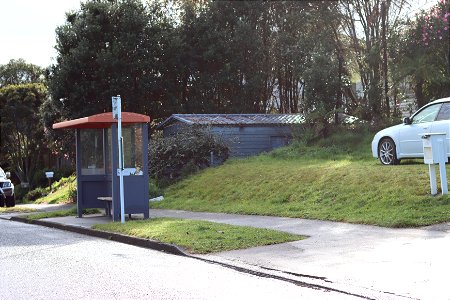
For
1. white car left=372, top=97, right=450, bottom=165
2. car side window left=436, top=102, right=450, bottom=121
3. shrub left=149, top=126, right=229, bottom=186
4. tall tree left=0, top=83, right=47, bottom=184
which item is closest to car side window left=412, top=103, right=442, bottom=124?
white car left=372, top=97, right=450, bottom=165

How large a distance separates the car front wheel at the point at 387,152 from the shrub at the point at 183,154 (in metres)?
9.09

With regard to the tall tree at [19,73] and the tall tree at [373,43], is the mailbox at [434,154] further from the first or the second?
the tall tree at [19,73]

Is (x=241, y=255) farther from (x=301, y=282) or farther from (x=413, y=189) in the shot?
(x=413, y=189)

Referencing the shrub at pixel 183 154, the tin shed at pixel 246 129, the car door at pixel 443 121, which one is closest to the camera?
the car door at pixel 443 121

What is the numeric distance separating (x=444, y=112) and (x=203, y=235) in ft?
26.2

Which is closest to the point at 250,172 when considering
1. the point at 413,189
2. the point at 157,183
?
the point at 157,183

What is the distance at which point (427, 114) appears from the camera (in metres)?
18.4

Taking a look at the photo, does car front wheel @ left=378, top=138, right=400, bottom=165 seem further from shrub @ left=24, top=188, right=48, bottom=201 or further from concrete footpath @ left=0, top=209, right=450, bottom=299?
shrub @ left=24, top=188, right=48, bottom=201

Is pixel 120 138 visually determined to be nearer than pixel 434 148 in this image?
No

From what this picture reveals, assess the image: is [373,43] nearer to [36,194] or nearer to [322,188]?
[322,188]

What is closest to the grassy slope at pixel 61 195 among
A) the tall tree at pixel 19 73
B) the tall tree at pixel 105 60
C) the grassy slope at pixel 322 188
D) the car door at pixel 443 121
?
the tall tree at pixel 105 60

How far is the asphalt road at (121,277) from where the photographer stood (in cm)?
827

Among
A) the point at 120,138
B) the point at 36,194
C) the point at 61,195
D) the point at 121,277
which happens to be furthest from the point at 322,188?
the point at 36,194

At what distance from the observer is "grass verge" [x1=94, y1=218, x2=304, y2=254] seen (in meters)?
11.9
